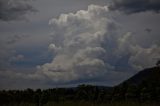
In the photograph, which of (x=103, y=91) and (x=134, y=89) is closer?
(x=134, y=89)

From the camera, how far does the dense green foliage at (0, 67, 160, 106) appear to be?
5797cm

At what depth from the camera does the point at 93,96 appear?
6544 cm

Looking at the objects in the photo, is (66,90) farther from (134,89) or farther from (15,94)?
(134,89)

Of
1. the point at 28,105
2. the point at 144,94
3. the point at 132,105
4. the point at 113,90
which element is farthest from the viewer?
the point at 113,90

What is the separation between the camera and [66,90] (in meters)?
78.0

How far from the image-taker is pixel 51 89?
74062mm

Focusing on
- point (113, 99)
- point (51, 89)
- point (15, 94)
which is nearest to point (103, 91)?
point (113, 99)

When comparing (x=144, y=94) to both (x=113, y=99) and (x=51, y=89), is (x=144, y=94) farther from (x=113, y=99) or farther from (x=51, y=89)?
(x=51, y=89)

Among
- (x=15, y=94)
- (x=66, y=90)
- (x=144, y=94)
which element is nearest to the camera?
(x=144, y=94)

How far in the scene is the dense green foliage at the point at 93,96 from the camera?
58.0 meters

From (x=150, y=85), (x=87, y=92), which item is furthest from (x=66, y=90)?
(x=150, y=85)

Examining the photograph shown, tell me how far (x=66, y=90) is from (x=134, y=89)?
18.9 meters

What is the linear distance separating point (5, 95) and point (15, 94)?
346 cm

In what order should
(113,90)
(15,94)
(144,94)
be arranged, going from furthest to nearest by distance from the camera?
(15,94), (113,90), (144,94)
